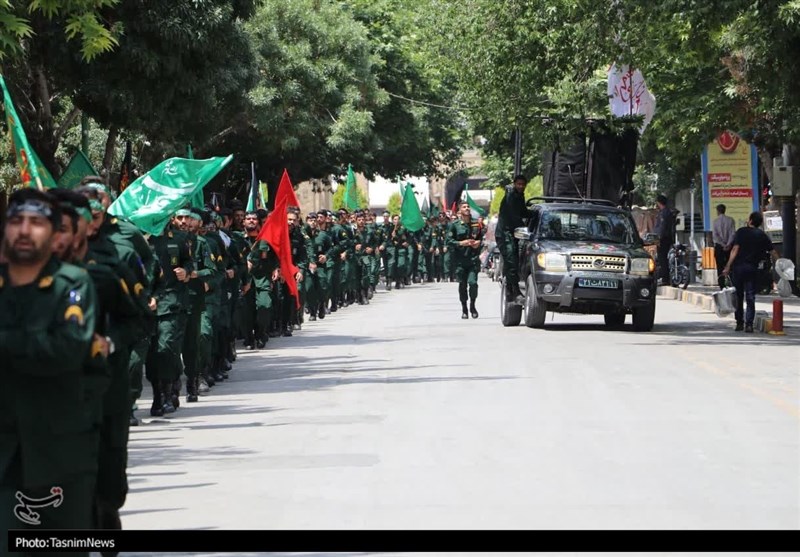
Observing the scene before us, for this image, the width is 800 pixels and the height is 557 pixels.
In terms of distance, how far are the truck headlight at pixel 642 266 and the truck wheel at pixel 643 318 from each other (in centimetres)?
56

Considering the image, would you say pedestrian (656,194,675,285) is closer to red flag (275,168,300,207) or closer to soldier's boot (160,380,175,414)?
red flag (275,168,300,207)

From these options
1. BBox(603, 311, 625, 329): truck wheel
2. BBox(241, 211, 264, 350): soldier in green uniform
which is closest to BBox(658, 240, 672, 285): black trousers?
BBox(603, 311, 625, 329): truck wheel

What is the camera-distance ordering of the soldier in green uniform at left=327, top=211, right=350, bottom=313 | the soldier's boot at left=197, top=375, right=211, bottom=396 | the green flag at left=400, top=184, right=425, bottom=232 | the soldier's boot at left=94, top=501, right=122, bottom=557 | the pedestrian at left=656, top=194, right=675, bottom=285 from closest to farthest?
the soldier's boot at left=94, top=501, right=122, bottom=557 < the soldier's boot at left=197, top=375, right=211, bottom=396 < the soldier in green uniform at left=327, top=211, right=350, bottom=313 < the pedestrian at left=656, top=194, right=675, bottom=285 < the green flag at left=400, top=184, right=425, bottom=232

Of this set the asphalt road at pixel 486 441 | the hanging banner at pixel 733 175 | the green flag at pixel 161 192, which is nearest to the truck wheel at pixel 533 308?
the asphalt road at pixel 486 441

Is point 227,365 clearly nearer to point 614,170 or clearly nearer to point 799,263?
point 614,170

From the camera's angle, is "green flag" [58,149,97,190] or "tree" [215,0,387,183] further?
"tree" [215,0,387,183]

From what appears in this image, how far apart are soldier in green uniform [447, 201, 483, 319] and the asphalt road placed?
6.72 metres

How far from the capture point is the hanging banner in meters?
37.7

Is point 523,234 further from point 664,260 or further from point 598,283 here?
point 664,260

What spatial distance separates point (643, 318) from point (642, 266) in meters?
0.91

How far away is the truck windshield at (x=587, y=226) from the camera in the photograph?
82.7 ft

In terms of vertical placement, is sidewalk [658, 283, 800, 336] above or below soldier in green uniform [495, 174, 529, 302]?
below

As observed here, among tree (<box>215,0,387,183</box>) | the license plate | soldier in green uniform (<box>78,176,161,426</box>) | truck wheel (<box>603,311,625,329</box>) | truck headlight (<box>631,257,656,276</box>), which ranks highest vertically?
tree (<box>215,0,387,183</box>)

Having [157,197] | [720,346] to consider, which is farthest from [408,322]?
[157,197]
